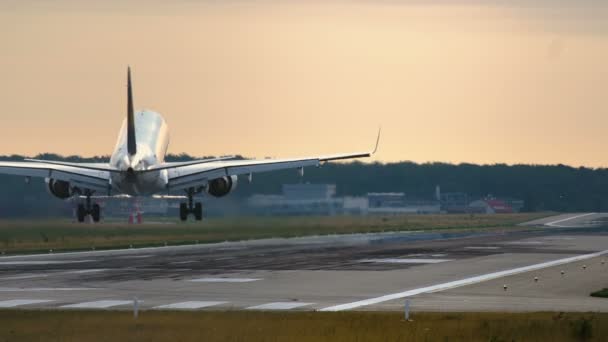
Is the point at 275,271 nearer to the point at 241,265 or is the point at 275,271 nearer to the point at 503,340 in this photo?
the point at 241,265

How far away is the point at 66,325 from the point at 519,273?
2970 cm

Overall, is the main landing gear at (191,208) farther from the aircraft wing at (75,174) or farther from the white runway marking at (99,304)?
the white runway marking at (99,304)

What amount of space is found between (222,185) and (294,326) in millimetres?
54198

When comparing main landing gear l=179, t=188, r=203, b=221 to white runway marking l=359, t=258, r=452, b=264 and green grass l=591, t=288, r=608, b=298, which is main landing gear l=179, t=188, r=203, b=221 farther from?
green grass l=591, t=288, r=608, b=298

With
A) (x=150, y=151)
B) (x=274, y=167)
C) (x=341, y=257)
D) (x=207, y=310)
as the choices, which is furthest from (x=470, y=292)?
(x=274, y=167)

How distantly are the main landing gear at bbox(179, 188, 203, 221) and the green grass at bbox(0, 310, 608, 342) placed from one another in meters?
49.6

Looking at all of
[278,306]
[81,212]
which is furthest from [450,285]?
[81,212]

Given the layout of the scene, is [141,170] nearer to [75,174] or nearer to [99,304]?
[75,174]

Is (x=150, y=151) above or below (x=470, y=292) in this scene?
above

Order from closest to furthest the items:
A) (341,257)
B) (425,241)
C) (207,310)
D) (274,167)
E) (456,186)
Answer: (207,310) → (341,257) → (274,167) → (425,241) → (456,186)

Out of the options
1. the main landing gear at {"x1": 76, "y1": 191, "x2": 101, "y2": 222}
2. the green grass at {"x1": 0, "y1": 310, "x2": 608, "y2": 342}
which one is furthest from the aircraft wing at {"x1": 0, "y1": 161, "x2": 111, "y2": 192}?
the green grass at {"x1": 0, "y1": 310, "x2": 608, "y2": 342}

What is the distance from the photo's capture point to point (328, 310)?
41031 millimetres

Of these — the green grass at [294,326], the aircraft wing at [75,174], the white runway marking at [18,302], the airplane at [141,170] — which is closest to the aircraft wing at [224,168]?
the airplane at [141,170]

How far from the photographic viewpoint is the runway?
44062 millimetres
